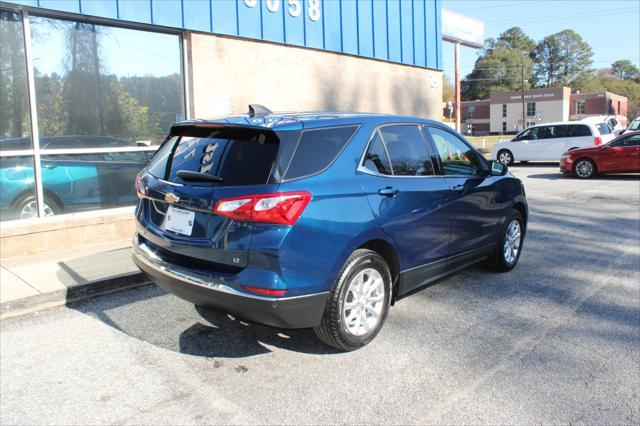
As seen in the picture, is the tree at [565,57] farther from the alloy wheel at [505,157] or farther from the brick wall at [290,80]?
the brick wall at [290,80]

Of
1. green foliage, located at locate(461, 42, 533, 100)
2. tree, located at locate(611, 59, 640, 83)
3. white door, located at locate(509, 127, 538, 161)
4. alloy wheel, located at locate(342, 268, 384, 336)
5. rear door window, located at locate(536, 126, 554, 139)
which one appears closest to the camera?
alloy wheel, located at locate(342, 268, 384, 336)

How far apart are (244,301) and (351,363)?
1.00 m

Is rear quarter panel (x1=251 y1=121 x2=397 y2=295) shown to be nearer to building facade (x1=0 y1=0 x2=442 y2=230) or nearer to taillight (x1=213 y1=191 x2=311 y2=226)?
taillight (x1=213 y1=191 x2=311 y2=226)

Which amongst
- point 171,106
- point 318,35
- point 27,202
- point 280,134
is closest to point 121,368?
point 280,134

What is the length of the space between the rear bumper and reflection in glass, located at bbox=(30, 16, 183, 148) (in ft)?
15.2

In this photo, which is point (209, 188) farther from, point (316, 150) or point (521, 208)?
point (521, 208)

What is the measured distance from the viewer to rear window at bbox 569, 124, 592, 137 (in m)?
20.2

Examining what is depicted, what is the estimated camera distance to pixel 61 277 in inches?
226

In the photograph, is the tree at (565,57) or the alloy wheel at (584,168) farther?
the tree at (565,57)

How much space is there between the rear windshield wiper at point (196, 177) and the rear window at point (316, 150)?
1.65ft

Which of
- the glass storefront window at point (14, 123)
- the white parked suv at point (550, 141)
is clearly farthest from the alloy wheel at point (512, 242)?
the white parked suv at point (550, 141)

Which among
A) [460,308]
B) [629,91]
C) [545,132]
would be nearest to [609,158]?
[545,132]

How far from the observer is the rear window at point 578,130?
20.2 metres

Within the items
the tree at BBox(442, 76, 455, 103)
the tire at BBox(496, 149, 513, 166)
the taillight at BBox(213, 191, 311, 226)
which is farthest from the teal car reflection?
the tree at BBox(442, 76, 455, 103)
